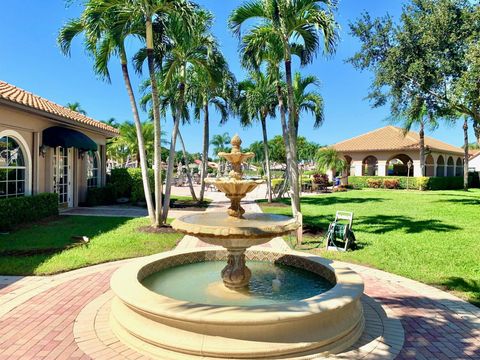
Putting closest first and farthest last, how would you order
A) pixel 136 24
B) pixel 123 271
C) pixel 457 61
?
pixel 123 271 → pixel 136 24 → pixel 457 61

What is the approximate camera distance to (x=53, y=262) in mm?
8070

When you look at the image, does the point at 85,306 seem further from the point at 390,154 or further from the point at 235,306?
the point at 390,154

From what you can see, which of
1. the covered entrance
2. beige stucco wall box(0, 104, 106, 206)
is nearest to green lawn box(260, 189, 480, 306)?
the covered entrance

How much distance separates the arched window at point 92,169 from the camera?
19709 mm

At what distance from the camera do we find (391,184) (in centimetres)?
3572

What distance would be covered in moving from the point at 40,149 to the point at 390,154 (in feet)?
113

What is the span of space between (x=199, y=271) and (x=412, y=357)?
13.3 ft

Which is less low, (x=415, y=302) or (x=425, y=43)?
(x=425, y=43)

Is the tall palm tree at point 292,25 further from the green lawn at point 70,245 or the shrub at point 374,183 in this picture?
the shrub at point 374,183

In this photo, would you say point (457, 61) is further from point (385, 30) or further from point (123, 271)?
point (123, 271)

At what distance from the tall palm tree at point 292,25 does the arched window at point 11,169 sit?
360 inches

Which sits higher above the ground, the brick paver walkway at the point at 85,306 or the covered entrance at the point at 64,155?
the covered entrance at the point at 64,155

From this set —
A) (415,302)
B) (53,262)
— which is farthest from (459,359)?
(53,262)

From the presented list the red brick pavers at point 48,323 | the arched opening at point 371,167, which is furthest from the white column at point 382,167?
the red brick pavers at point 48,323
